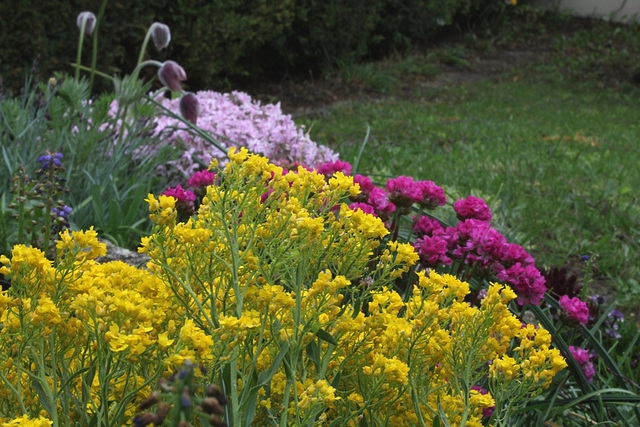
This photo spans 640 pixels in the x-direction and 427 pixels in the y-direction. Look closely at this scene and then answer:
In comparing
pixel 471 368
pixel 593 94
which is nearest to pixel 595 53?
pixel 593 94

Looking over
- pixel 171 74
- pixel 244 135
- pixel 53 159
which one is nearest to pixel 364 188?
pixel 53 159

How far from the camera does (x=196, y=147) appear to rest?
3904 millimetres

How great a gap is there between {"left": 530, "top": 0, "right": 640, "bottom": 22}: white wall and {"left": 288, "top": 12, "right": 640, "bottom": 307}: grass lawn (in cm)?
246

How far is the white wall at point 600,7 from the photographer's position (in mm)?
13688

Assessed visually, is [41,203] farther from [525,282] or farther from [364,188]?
[525,282]

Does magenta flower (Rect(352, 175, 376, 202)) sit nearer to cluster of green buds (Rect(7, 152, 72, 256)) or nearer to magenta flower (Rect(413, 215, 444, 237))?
magenta flower (Rect(413, 215, 444, 237))

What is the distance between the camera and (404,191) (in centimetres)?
217

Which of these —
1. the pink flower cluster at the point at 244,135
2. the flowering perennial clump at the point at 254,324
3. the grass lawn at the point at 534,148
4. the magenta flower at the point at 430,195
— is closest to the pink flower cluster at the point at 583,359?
the magenta flower at the point at 430,195

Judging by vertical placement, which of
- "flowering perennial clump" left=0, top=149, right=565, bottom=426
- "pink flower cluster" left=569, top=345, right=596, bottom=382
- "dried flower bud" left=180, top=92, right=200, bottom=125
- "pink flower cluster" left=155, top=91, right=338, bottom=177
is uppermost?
"flowering perennial clump" left=0, top=149, right=565, bottom=426

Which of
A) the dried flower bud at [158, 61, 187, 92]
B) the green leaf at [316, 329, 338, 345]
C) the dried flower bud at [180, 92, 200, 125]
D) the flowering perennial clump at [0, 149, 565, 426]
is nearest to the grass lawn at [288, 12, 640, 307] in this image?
the dried flower bud at [180, 92, 200, 125]

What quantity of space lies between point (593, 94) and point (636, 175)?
15.0 ft

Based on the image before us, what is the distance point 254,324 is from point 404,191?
44.2 inches

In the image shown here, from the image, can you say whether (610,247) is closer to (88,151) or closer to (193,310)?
(88,151)

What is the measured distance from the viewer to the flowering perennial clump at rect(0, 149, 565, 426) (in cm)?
118
